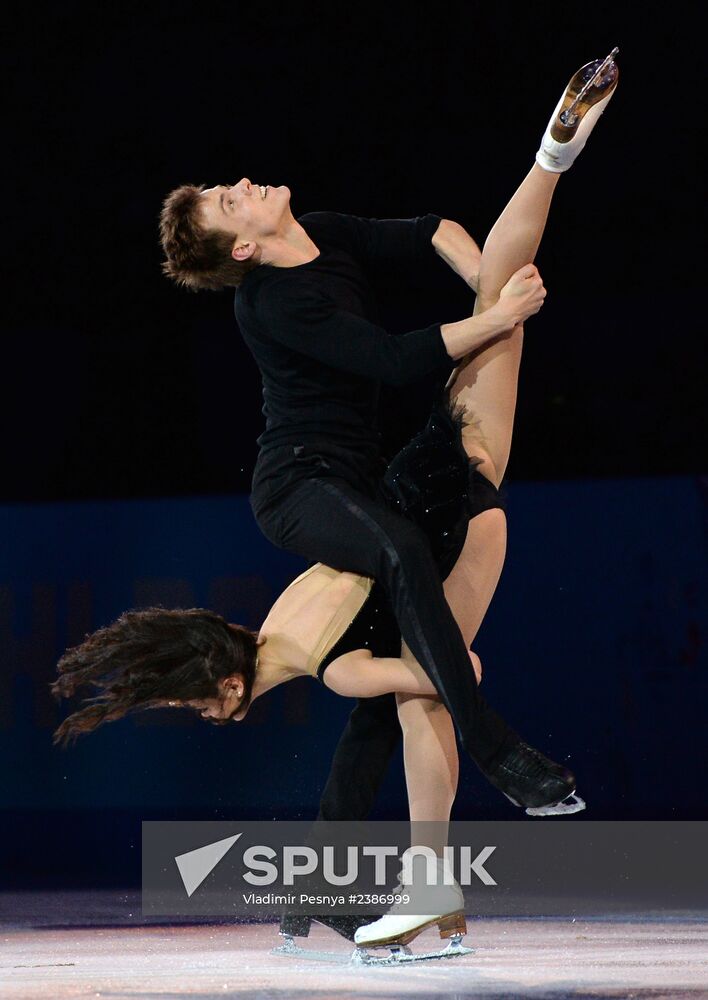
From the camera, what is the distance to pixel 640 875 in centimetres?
519

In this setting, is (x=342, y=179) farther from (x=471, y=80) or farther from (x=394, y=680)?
(x=394, y=680)

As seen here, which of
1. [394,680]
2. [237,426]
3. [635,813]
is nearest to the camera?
[394,680]

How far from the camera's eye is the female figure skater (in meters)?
3.28

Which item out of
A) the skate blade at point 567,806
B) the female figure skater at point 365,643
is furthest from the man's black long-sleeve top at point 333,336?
the skate blade at point 567,806

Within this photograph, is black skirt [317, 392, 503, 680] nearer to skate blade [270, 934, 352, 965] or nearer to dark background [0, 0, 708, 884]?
skate blade [270, 934, 352, 965]

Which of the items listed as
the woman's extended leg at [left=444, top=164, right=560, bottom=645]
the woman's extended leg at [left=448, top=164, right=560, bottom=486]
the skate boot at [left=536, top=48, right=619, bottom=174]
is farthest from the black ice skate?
the skate boot at [left=536, top=48, right=619, bottom=174]

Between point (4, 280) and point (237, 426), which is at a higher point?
point (4, 280)

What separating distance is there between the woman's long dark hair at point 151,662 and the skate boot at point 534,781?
676mm

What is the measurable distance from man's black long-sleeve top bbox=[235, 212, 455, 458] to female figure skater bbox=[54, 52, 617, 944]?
232mm

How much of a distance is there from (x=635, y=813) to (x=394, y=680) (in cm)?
342

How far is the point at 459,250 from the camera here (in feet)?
11.5

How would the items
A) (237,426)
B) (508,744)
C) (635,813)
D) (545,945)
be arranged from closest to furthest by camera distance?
(508,744) → (545,945) → (635,813) → (237,426)

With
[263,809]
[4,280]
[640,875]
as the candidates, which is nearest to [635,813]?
[640,875]

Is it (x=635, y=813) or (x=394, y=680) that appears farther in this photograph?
(x=635, y=813)
